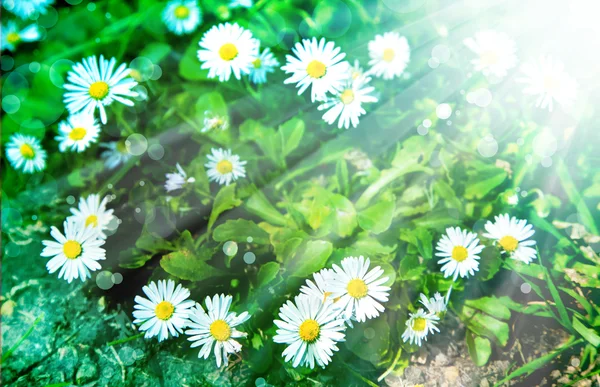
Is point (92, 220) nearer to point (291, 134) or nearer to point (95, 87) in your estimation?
point (95, 87)

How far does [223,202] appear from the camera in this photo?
138cm

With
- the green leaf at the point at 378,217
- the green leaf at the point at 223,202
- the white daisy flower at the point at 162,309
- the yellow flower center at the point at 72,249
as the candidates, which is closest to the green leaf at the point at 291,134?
the green leaf at the point at 223,202

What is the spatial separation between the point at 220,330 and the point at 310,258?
0.29 m

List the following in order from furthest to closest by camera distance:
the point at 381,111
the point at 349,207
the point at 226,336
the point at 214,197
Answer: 1. the point at 381,111
2. the point at 214,197
3. the point at 349,207
4. the point at 226,336

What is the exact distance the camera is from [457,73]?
1642mm

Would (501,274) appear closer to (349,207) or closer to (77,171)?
(349,207)

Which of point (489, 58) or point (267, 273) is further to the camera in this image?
point (489, 58)

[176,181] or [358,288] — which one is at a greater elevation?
[176,181]

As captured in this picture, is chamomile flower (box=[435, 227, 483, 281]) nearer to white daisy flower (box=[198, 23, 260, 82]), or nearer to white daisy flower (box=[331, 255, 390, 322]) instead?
white daisy flower (box=[331, 255, 390, 322])

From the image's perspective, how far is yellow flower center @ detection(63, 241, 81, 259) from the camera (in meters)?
1.33

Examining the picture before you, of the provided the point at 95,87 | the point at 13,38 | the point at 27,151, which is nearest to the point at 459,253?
the point at 95,87

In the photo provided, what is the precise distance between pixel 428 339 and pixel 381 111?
755mm

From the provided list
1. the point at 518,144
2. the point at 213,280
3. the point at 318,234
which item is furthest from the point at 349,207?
the point at 518,144

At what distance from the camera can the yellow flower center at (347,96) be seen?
1440mm
